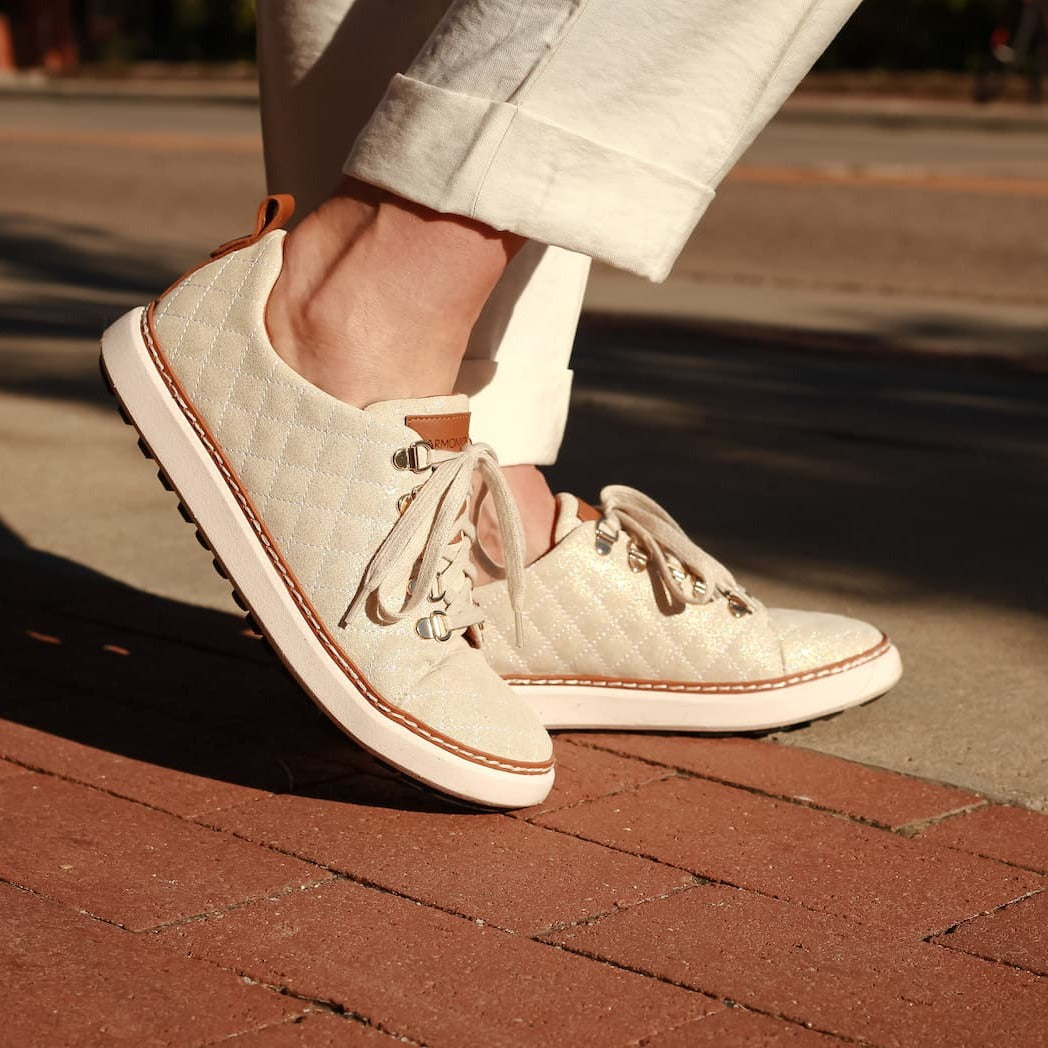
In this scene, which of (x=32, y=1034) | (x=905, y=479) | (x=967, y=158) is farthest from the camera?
(x=967, y=158)

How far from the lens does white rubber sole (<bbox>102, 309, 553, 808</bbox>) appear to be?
5.33 feet

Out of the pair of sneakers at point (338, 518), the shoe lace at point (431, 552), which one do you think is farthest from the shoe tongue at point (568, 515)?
the shoe lace at point (431, 552)

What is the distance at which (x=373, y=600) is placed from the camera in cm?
167

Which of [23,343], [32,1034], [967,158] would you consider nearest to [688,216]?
[32,1034]

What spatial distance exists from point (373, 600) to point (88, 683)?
0.57 metres

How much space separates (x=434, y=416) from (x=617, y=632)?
1.28ft

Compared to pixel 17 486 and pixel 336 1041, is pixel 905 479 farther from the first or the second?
pixel 336 1041

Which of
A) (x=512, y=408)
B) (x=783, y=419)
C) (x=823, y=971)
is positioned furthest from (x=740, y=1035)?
(x=783, y=419)

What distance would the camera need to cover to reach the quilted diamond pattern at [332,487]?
1.65 m

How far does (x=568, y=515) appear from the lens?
1.95m

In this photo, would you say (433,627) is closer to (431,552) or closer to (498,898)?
(431,552)

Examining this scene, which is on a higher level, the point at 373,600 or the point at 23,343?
the point at 373,600

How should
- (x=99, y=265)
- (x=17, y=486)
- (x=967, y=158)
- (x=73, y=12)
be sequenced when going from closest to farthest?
(x=17, y=486)
(x=99, y=265)
(x=967, y=158)
(x=73, y=12)

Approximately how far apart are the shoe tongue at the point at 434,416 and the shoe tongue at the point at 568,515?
0.24 meters
